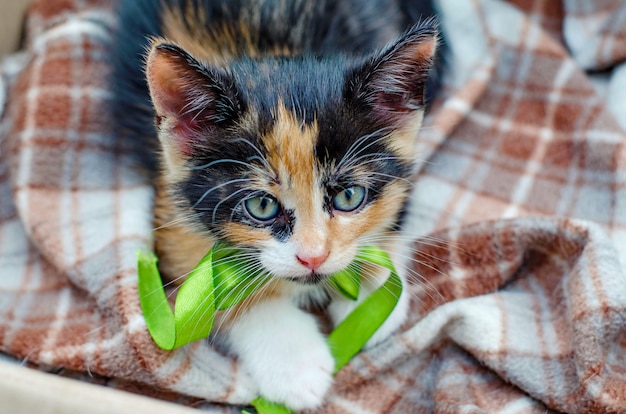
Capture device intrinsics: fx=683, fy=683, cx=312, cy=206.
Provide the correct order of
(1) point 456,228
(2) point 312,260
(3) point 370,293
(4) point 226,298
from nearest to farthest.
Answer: (2) point 312,260
(4) point 226,298
(3) point 370,293
(1) point 456,228

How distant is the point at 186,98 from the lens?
1205 millimetres

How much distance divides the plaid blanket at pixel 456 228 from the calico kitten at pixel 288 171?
0.11 metres

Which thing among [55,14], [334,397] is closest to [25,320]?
[334,397]

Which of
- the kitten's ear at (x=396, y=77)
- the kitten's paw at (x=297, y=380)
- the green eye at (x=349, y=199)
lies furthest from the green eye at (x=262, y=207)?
the kitten's paw at (x=297, y=380)

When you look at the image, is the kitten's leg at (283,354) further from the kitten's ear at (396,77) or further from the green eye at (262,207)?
the kitten's ear at (396,77)

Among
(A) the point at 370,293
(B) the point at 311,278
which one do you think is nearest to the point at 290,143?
(B) the point at 311,278

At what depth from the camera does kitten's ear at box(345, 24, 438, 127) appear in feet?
3.91

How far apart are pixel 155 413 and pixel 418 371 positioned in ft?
2.70

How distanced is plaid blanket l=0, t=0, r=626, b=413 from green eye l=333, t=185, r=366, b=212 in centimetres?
29

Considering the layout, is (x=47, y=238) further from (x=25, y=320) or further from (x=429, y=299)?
(x=429, y=299)

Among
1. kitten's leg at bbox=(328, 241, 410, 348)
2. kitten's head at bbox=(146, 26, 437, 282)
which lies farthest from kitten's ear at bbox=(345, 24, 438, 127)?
kitten's leg at bbox=(328, 241, 410, 348)

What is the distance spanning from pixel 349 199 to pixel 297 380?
0.40 meters

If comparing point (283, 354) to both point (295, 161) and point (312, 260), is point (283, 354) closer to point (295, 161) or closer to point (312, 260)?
point (312, 260)

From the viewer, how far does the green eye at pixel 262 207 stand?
1225mm
